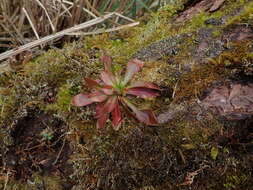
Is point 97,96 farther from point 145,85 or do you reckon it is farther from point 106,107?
point 145,85

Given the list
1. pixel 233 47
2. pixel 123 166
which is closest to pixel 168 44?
pixel 233 47

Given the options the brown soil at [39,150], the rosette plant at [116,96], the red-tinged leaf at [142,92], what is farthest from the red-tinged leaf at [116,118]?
the brown soil at [39,150]

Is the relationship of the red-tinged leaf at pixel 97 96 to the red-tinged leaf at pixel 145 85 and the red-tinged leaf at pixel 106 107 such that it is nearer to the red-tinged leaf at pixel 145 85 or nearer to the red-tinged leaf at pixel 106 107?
the red-tinged leaf at pixel 106 107

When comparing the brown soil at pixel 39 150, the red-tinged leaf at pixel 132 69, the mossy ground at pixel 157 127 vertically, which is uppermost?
the red-tinged leaf at pixel 132 69

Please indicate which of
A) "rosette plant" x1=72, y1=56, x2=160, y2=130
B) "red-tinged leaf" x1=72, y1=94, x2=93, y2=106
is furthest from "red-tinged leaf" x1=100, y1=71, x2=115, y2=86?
"red-tinged leaf" x1=72, y1=94, x2=93, y2=106

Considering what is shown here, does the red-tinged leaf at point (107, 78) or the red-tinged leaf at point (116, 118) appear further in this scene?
the red-tinged leaf at point (107, 78)

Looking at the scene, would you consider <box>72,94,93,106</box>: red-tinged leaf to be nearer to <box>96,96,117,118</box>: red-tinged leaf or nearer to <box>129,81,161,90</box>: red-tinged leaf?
<box>96,96,117,118</box>: red-tinged leaf
